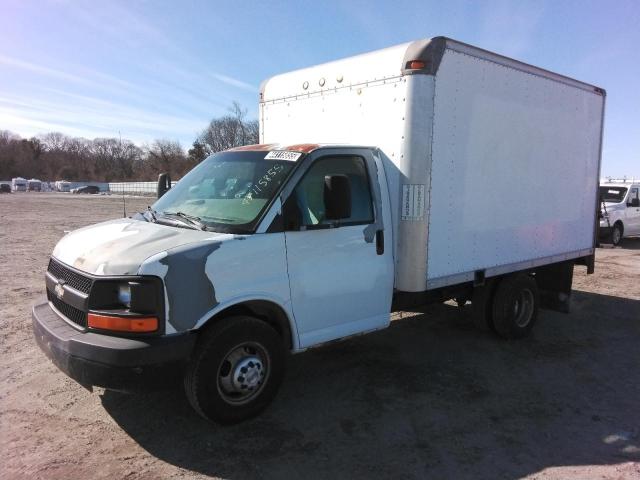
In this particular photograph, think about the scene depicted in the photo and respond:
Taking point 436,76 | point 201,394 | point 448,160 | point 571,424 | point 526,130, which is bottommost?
point 571,424

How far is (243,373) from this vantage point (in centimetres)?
378

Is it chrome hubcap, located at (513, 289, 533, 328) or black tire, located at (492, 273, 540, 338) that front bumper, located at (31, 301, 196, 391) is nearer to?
black tire, located at (492, 273, 540, 338)

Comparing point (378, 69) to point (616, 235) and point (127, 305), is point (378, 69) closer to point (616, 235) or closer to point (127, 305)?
point (127, 305)

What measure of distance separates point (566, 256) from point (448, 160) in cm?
296

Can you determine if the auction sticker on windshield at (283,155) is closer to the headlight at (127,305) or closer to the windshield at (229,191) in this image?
the windshield at (229,191)

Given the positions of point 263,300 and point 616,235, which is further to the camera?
point 616,235

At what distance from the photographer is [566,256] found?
6645mm

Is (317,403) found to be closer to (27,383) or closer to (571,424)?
(571,424)

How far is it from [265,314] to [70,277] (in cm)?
149

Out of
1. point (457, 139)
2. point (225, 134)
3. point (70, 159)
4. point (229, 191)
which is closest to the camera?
point (229, 191)

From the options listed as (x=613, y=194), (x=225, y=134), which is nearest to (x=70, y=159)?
(x=225, y=134)

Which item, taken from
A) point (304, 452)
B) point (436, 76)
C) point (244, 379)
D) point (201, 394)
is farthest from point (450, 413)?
point (436, 76)

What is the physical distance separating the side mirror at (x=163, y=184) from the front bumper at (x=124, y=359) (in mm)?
2306

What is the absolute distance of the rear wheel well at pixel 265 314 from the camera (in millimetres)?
3686
